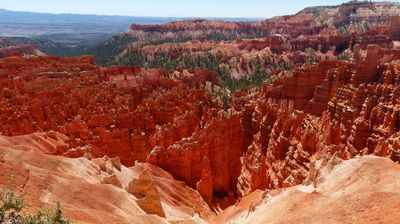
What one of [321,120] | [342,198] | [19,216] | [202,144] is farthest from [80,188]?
[321,120]

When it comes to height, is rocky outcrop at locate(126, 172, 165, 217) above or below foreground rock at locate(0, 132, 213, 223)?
below

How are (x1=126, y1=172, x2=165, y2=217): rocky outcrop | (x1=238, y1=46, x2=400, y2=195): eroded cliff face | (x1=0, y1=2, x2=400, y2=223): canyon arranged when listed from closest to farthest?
1. (x1=0, y1=2, x2=400, y2=223): canyon
2. (x1=126, y1=172, x2=165, y2=217): rocky outcrop
3. (x1=238, y1=46, x2=400, y2=195): eroded cliff face

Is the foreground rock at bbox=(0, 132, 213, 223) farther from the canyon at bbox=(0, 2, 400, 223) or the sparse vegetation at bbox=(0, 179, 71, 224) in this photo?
the sparse vegetation at bbox=(0, 179, 71, 224)

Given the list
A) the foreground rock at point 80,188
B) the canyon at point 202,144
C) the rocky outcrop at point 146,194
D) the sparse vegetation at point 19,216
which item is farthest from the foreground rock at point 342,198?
the sparse vegetation at point 19,216

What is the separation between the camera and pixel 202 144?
5062cm

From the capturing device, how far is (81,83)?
69.4 meters

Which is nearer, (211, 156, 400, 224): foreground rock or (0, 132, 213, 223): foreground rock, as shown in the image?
(211, 156, 400, 224): foreground rock

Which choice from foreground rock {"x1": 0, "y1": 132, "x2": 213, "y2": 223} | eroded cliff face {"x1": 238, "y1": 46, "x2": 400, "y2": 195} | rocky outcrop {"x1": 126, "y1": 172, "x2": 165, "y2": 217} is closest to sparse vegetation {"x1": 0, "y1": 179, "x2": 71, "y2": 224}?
foreground rock {"x1": 0, "y1": 132, "x2": 213, "y2": 223}

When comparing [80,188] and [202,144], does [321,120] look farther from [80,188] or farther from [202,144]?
[80,188]

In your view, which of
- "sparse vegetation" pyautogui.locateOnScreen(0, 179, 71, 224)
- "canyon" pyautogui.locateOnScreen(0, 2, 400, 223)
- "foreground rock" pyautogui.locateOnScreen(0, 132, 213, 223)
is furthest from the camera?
"canyon" pyautogui.locateOnScreen(0, 2, 400, 223)

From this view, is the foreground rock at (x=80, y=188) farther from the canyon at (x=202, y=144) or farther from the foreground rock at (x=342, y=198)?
the foreground rock at (x=342, y=198)

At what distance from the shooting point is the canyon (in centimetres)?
2567

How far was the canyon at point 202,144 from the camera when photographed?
2567cm

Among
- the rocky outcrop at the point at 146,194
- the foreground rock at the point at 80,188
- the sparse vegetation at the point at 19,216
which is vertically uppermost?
the sparse vegetation at the point at 19,216
